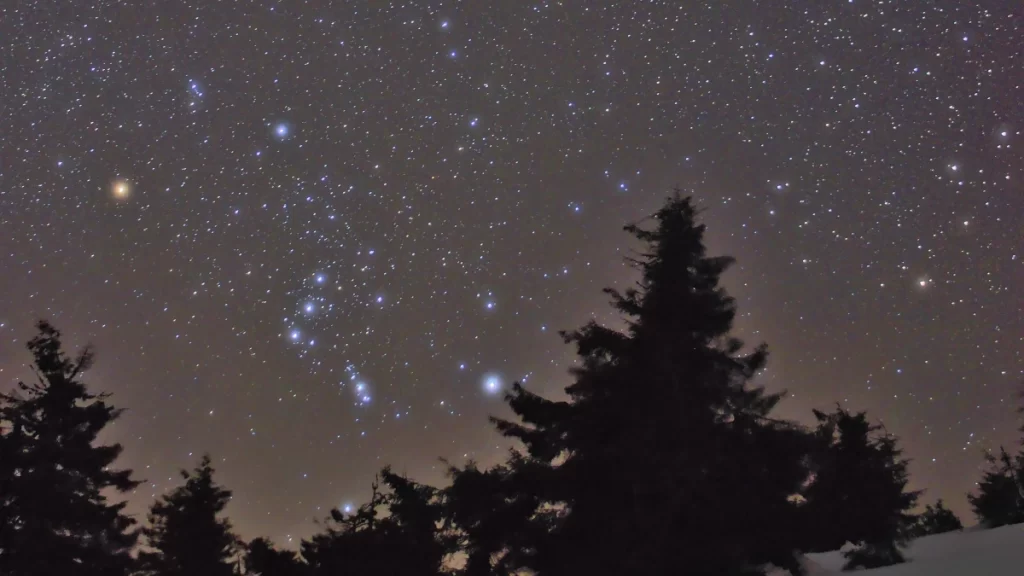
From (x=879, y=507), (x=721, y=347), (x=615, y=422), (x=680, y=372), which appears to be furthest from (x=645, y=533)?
(x=879, y=507)

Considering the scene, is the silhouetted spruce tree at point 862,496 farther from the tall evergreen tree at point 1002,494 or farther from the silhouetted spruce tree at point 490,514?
the tall evergreen tree at point 1002,494

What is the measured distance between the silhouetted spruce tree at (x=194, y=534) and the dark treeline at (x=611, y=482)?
355 inches

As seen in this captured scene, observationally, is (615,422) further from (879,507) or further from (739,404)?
(879,507)

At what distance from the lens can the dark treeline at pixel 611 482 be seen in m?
11.5

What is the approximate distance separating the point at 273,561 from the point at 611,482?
25.7ft

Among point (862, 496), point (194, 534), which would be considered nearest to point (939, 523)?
point (862, 496)

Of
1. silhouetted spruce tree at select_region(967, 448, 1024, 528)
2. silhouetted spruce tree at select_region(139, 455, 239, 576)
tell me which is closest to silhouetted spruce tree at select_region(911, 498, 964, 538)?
silhouetted spruce tree at select_region(967, 448, 1024, 528)

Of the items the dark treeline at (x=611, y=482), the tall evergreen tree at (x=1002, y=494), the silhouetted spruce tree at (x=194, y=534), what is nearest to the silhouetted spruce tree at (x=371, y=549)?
the dark treeline at (x=611, y=482)

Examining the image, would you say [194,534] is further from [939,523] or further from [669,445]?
[939,523]

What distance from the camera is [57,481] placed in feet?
53.8

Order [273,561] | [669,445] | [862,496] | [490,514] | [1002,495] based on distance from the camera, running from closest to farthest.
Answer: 1. [669,445]
2. [273,561]
3. [490,514]
4. [862,496]
5. [1002,495]

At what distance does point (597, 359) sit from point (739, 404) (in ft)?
9.57

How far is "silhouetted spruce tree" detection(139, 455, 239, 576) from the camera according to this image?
2705 cm

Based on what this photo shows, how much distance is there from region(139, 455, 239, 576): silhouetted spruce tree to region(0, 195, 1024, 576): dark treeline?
9.01m
